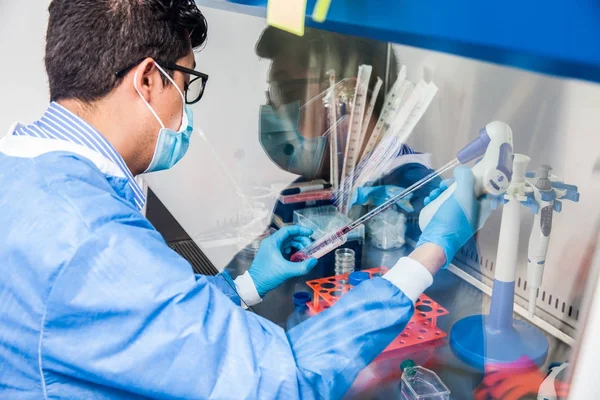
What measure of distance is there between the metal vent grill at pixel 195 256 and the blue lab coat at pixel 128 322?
2.57ft

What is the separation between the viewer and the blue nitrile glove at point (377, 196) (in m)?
1.33

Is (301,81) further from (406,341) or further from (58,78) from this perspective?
(406,341)

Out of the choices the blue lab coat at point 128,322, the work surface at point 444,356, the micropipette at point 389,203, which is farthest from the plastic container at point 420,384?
the micropipette at point 389,203

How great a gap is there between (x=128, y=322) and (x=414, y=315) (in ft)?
1.98

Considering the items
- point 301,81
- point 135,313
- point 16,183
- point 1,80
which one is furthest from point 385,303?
point 1,80

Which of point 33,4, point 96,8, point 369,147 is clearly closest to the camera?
point 96,8

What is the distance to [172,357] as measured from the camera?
731 mm

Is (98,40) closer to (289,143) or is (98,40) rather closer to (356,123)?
(356,123)

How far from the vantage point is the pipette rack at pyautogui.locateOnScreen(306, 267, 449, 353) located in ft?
3.44

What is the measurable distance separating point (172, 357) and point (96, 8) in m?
0.66

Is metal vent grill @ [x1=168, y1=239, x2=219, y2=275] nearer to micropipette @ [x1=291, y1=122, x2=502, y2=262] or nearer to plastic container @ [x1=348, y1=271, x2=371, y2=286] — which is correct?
micropipette @ [x1=291, y1=122, x2=502, y2=262]

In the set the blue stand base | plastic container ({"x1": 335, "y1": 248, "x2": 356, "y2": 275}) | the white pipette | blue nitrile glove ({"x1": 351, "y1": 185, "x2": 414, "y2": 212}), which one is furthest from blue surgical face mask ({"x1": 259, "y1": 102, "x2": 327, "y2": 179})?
the blue stand base

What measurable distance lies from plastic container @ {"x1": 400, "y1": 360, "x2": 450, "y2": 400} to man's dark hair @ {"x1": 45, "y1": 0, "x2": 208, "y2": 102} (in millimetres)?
783

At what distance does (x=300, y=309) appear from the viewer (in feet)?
4.03
